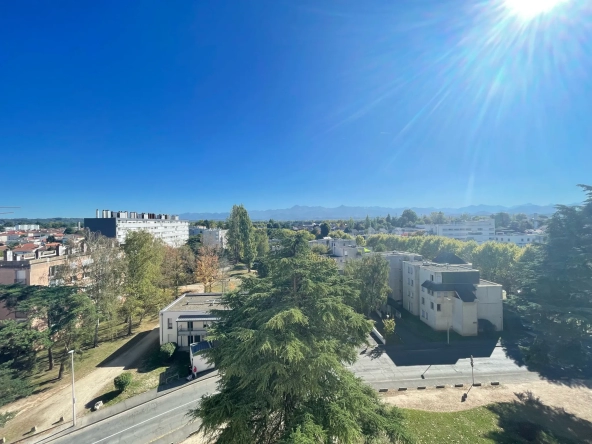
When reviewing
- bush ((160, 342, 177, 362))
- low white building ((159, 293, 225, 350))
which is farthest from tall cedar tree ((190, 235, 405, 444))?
low white building ((159, 293, 225, 350))

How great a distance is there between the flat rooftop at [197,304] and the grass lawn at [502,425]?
792 inches

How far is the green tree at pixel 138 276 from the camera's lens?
3180 cm

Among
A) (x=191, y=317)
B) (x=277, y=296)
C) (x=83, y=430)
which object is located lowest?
(x=83, y=430)

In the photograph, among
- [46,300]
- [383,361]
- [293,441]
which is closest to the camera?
[293,441]

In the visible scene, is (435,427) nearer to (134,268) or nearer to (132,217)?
(134,268)

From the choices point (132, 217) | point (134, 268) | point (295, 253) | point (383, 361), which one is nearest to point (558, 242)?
point (383, 361)

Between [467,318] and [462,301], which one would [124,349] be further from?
[467,318]

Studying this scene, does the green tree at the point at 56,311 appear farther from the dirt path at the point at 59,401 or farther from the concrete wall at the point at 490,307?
the concrete wall at the point at 490,307

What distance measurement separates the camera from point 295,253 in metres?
13.4

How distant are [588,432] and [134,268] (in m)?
40.0

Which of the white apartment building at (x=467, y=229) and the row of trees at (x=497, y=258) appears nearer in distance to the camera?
the row of trees at (x=497, y=258)

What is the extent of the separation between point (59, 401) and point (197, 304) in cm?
1355

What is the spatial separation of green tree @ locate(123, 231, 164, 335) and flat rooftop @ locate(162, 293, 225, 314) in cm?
354

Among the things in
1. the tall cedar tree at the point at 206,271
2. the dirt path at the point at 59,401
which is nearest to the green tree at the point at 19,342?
the dirt path at the point at 59,401
